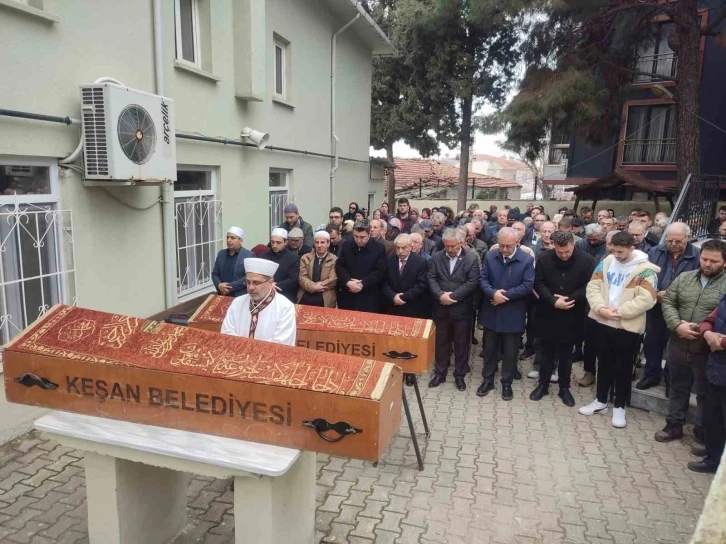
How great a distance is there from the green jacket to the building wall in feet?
17.4

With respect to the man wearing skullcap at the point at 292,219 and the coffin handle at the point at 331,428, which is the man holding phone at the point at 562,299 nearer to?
the man wearing skullcap at the point at 292,219

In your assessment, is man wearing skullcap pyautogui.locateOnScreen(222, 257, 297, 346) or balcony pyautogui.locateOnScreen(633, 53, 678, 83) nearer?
man wearing skullcap pyautogui.locateOnScreen(222, 257, 297, 346)

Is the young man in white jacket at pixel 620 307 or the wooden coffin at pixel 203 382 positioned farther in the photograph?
the young man in white jacket at pixel 620 307

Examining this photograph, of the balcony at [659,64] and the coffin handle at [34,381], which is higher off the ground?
the balcony at [659,64]

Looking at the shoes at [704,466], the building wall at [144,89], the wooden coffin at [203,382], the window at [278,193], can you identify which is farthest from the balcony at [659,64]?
the wooden coffin at [203,382]

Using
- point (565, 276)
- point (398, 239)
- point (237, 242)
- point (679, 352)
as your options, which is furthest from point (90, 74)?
point (679, 352)

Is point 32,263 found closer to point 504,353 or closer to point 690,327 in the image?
Answer: point 504,353

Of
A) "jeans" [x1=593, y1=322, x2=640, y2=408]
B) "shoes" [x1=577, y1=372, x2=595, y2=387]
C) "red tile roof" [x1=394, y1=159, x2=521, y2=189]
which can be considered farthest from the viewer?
"red tile roof" [x1=394, y1=159, x2=521, y2=189]

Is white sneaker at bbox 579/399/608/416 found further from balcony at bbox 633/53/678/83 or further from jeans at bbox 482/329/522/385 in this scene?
balcony at bbox 633/53/678/83

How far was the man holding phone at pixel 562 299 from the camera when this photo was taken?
17.9ft

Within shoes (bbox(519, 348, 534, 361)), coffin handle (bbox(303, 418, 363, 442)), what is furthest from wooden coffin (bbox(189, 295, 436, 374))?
shoes (bbox(519, 348, 534, 361))

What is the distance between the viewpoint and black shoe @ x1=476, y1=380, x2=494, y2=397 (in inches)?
228

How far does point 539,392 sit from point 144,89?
545 centimetres

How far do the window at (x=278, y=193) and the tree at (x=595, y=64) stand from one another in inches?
229
